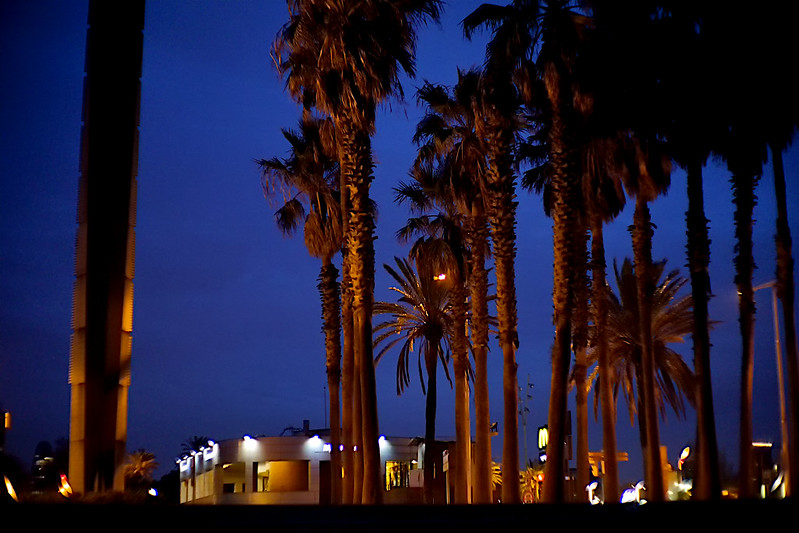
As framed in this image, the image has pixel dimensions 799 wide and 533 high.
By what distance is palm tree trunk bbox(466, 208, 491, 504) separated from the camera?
1237 inches

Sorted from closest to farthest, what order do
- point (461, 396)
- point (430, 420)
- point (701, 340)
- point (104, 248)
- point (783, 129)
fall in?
point (104, 248) < point (701, 340) < point (783, 129) < point (461, 396) < point (430, 420)

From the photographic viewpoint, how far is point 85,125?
14406mm

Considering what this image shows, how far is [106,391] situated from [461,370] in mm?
22380

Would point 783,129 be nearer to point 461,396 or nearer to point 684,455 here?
point 461,396

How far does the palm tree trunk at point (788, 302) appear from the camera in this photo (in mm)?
25938

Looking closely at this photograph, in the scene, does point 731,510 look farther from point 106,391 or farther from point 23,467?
point 23,467

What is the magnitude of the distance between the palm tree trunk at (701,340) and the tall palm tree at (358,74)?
8970 millimetres

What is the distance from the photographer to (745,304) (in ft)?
89.8

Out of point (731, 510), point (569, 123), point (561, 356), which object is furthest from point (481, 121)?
point (731, 510)

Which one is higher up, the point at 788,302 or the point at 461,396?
the point at 788,302

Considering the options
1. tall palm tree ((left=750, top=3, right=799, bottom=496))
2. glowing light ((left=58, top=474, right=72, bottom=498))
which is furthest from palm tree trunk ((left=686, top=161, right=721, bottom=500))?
glowing light ((left=58, top=474, right=72, bottom=498))

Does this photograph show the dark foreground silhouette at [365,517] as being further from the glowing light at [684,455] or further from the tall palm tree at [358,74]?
the glowing light at [684,455]

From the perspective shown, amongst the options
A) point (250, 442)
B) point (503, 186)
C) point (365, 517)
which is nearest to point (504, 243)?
point (503, 186)

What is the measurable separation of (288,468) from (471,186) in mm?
34509
